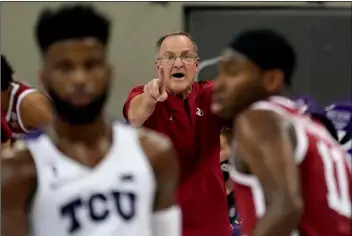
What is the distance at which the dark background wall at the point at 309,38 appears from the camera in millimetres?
7141

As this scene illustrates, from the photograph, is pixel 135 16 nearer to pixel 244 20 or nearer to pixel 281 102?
pixel 244 20

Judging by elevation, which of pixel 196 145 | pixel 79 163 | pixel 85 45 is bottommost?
pixel 196 145

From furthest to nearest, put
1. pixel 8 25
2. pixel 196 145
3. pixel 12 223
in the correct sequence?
1. pixel 8 25
2. pixel 196 145
3. pixel 12 223

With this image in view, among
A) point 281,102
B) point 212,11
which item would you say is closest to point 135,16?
point 212,11

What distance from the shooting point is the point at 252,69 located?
2820 millimetres

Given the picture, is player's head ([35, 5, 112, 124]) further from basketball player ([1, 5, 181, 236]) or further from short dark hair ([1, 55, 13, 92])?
short dark hair ([1, 55, 13, 92])

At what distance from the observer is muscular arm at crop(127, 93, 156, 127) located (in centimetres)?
415

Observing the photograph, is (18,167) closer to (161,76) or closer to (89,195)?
(89,195)

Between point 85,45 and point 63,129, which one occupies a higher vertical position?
point 85,45

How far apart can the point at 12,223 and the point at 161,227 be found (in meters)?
0.43

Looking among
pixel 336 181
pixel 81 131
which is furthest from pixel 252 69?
pixel 81 131

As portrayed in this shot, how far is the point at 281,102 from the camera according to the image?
9.32 feet

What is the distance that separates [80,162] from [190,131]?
5.60 feet

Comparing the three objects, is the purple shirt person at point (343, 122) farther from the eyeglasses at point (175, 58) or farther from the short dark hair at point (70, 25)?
the short dark hair at point (70, 25)
